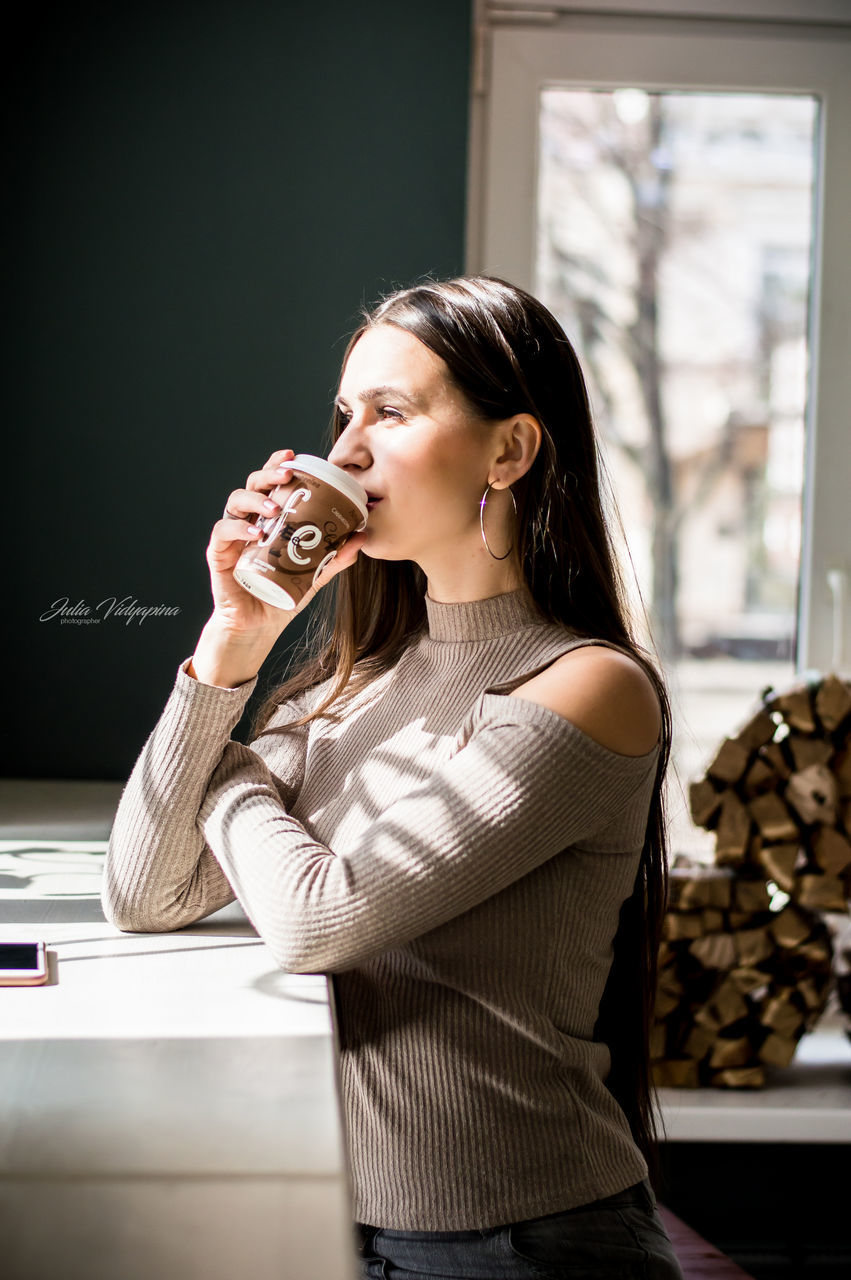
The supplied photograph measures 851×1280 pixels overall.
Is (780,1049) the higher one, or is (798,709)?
(798,709)

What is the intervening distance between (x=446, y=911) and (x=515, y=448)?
47 cm

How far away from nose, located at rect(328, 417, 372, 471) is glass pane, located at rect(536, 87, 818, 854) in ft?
3.91

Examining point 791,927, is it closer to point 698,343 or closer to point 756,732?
point 756,732

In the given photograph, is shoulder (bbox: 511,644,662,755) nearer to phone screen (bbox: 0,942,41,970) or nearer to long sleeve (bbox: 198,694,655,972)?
long sleeve (bbox: 198,694,655,972)

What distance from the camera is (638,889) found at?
1213mm

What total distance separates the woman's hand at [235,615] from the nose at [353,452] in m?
0.04

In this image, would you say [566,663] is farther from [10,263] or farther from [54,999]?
[10,263]

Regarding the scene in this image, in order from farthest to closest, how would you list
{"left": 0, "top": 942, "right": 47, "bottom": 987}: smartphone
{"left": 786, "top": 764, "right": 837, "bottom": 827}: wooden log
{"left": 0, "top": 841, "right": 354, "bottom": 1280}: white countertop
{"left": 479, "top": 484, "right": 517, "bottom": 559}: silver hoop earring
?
{"left": 786, "top": 764, "right": 837, "bottom": 827}: wooden log < {"left": 479, "top": 484, "right": 517, "bottom": 559}: silver hoop earring < {"left": 0, "top": 942, "right": 47, "bottom": 987}: smartphone < {"left": 0, "top": 841, "right": 354, "bottom": 1280}: white countertop

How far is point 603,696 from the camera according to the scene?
3.24ft

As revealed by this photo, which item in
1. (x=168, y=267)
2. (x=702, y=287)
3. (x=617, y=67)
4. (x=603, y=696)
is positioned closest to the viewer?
(x=603, y=696)

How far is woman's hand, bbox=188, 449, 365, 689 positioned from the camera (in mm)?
1104

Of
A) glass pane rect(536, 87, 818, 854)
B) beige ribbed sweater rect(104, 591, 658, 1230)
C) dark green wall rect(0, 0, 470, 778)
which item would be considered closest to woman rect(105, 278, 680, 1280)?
beige ribbed sweater rect(104, 591, 658, 1230)

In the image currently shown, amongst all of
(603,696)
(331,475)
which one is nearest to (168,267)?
(331,475)

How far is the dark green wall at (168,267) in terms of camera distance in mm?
1784
